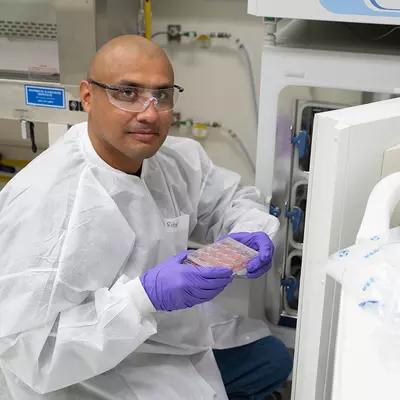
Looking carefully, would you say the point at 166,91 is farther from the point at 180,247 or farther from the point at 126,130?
the point at 180,247

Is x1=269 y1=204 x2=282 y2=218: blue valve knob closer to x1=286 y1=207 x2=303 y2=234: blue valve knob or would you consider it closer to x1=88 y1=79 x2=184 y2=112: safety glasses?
x1=286 y1=207 x2=303 y2=234: blue valve knob

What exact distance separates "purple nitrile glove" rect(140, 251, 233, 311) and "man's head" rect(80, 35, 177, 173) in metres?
0.29

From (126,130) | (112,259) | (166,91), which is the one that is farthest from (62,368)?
(166,91)

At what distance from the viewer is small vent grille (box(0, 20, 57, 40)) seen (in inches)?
77.5

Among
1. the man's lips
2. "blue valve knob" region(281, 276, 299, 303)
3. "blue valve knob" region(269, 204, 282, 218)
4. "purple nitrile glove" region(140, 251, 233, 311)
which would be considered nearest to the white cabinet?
the man's lips

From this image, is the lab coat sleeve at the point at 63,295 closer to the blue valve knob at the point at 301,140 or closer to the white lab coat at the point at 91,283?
the white lab coat at the point at 91,283

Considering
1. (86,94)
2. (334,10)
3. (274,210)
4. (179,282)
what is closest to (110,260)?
(179,282)

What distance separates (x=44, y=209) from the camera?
51.0 inches

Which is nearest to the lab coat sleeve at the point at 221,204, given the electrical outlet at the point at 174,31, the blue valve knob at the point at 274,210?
the blue valve knob at the point at 274,210

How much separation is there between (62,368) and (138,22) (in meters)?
1.26

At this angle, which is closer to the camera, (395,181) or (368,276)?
(368,276)

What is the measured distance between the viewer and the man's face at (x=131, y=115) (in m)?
1.32

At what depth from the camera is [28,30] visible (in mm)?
1996

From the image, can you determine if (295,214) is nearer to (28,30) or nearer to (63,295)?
(63,295)
